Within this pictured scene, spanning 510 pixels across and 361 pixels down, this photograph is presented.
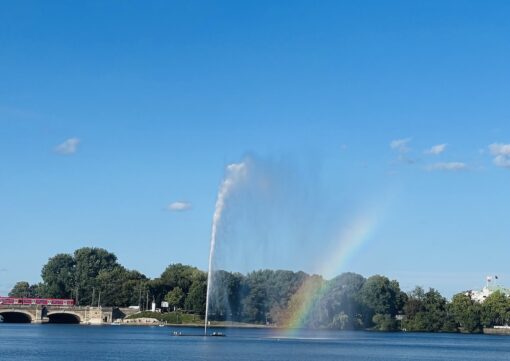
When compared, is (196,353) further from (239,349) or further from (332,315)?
(332,315)

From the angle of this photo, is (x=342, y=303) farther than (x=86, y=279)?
No

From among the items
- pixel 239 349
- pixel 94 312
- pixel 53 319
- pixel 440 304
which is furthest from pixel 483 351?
pixel 53 319

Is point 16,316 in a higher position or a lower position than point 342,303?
lower

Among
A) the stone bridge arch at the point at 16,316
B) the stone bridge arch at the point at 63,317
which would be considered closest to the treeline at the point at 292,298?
the stone bridge arch at the point at 63,317

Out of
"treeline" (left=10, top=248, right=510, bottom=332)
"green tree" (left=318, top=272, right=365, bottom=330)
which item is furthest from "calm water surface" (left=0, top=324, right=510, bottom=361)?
"green tree" (left=318, top=272, right=365, bottom=330)

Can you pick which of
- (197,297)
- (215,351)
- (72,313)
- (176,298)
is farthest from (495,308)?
(215,351)

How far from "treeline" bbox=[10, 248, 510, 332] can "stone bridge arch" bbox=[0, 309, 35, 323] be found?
14.2m

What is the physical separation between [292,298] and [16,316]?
68231mm

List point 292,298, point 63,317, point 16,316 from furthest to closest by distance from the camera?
point 16,316, point 63,317, point 292,298

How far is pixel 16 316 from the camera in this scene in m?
176

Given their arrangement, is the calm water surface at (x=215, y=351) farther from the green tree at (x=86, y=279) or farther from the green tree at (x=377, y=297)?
the green tree at (x=86, y=279)

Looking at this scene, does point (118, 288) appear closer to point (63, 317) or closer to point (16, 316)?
→ point (63, 317)

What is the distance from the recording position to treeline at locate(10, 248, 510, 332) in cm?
13638

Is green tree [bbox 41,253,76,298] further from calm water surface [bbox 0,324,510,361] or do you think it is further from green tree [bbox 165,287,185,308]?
calm water surface [bbox 0,324,510,361]
